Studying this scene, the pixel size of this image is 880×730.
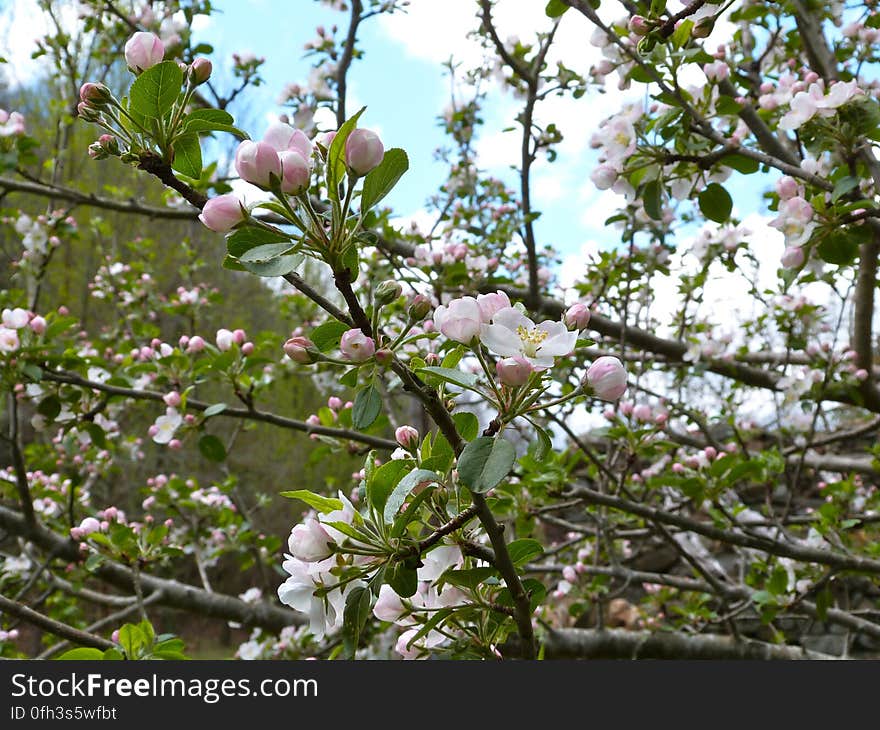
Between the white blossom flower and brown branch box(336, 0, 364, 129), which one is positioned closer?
the white blossom flower

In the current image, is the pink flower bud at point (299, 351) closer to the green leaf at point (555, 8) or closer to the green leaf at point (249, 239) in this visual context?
the green leaf at point (249, 239)

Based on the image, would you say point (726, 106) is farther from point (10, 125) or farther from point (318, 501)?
point (10, 125)

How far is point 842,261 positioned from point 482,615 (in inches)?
43.4

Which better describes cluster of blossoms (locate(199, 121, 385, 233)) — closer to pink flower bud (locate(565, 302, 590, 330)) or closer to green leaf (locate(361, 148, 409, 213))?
green leaf (locate(361, 148, 409, 213))

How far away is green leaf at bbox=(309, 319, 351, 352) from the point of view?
2.50 ft

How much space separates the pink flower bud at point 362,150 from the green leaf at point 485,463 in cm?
31

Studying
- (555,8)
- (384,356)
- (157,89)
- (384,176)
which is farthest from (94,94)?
(555,8)

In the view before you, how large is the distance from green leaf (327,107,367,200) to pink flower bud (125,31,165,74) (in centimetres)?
30

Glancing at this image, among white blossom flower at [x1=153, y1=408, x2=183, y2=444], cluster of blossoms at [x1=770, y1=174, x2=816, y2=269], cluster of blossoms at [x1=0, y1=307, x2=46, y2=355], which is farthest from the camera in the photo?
→ white blossom flower at [x1=153, y1=408, x2=183, y2=444]

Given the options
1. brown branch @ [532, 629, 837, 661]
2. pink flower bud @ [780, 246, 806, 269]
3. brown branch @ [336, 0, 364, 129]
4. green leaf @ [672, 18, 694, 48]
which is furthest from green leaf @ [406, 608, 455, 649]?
brown branch @ [336, 0, 364, 129]

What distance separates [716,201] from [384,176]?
41.8 inches

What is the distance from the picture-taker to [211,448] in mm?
2064

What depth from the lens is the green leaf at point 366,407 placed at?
808 mm

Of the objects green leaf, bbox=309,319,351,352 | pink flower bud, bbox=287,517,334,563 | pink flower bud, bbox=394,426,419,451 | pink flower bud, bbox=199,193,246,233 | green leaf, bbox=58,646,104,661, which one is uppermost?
pink flower bud, bbox=199,193,246,233
